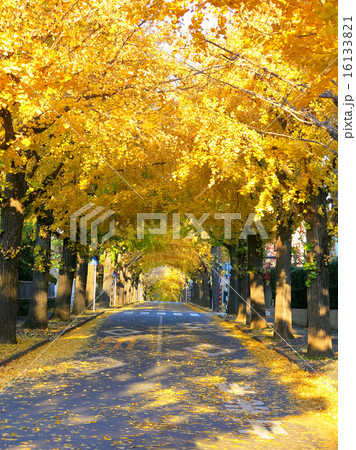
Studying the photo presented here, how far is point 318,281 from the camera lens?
651 inches

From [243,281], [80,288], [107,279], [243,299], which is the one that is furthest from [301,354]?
[107,279]

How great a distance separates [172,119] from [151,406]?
439 inches

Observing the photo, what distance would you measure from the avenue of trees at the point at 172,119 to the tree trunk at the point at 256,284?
1.74m

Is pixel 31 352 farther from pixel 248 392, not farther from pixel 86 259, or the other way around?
pixel 86 259

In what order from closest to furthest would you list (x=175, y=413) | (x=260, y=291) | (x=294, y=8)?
(x=175, y=413) < (x=294, y=8) < (x=260, y=291)

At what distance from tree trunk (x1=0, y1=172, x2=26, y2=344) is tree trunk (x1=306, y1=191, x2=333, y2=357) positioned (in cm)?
873

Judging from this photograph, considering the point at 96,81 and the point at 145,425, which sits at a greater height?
the point at 96,81

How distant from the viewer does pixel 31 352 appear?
1652 centimetres

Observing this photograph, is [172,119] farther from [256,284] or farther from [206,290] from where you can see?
[206,290]

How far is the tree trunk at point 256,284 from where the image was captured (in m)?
26.1

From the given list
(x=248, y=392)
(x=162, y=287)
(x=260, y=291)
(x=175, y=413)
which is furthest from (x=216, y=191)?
(x=162, y=287)

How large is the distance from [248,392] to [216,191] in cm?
1233

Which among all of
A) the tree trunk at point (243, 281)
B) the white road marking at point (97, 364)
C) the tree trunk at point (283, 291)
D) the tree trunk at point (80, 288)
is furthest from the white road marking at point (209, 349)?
the tree trunk at point (80, 288)

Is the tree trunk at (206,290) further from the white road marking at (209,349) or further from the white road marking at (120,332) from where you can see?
the white road marking at (209,349)
